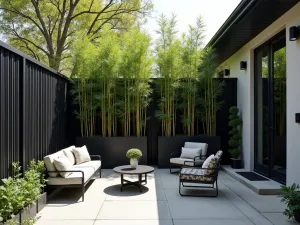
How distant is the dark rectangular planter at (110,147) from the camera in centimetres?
709

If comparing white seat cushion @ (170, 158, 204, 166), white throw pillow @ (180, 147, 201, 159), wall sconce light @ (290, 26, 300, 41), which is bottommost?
white seat cushion @ (170, 158, 204, 166)

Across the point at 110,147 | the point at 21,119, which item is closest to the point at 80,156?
the point at 110,147

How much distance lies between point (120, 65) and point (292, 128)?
4122mm

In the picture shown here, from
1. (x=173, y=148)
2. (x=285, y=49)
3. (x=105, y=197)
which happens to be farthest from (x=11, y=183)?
(x=285, y=49)

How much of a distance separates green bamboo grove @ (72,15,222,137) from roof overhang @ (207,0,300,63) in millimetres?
637

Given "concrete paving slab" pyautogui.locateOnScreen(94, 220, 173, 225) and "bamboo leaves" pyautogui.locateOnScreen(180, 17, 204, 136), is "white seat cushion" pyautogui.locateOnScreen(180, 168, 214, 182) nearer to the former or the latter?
"concrete paving slab" pyautogui.locateOnScreen(94, 220, 173, 225)

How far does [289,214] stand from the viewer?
349 cm

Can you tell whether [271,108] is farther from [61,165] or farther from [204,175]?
[61,165]

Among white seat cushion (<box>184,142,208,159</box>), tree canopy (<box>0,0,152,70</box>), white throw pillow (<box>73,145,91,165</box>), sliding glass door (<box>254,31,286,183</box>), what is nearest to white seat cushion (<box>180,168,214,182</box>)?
sliding glass door (<box>254,31,286,183</box>)

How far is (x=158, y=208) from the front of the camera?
406cm

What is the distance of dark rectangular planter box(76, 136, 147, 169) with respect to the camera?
7.09 metres

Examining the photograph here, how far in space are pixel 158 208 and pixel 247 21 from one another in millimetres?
3801

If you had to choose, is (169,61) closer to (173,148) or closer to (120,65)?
(120,65)

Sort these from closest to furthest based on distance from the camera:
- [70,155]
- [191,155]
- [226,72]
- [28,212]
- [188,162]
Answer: [28,212]
[70,155]
[188,162]
[191,155]
[226,72]
